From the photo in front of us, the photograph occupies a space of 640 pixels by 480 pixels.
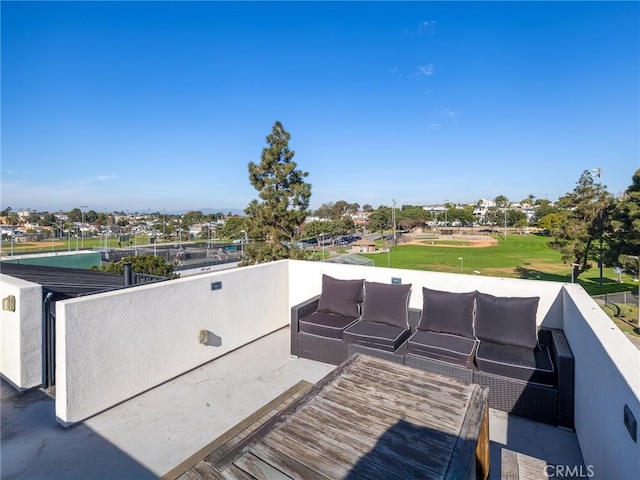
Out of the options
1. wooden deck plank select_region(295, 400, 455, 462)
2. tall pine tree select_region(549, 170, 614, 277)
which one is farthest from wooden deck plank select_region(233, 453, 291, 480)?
tall pine tree select_region(549, 170, 614, 277)

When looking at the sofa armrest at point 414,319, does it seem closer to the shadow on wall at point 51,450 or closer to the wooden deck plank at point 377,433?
the wooden deck plank at point 377,433

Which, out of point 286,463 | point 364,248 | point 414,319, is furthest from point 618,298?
point 364,248

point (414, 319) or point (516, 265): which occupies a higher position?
point (414, 319)

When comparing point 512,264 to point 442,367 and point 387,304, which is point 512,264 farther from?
point 442,367

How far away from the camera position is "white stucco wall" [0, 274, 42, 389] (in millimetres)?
3139

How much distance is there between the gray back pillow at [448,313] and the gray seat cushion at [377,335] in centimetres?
28

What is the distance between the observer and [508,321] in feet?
10.9

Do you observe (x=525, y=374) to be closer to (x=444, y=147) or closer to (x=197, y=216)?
(x=444, y=147)

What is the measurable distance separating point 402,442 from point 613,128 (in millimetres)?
21538

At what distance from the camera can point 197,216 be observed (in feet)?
239

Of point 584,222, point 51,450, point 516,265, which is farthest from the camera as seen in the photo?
point 516,265

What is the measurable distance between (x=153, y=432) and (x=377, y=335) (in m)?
2.33

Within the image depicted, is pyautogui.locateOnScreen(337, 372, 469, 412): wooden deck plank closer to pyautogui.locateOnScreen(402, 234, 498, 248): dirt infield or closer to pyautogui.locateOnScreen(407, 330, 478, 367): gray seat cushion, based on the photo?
pyautogui.locateOnScreen(407, 330, 478, 367): gray seat cushion

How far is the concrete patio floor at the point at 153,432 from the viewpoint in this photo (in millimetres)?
2232
